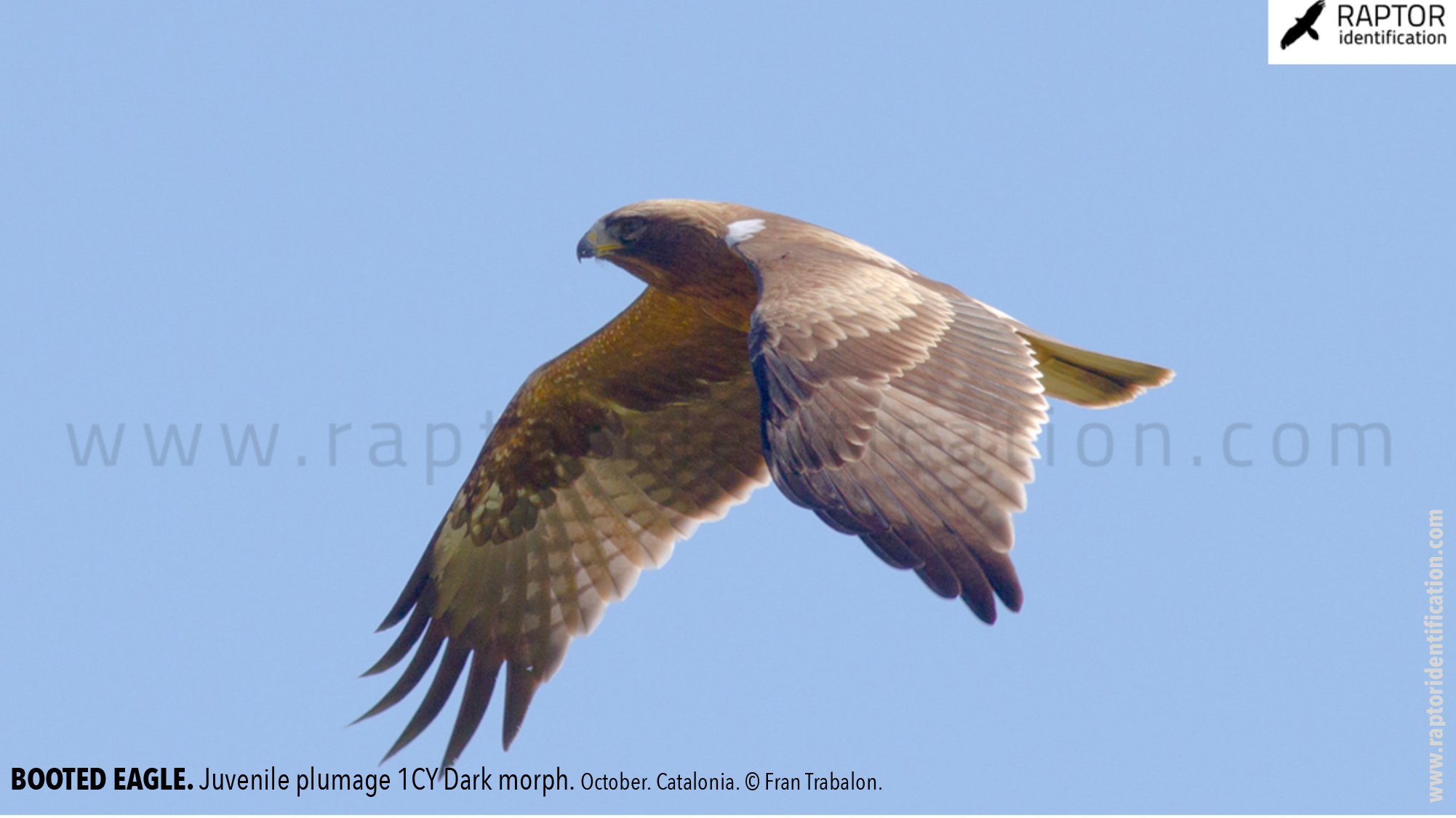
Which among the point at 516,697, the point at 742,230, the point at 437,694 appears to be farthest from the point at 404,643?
the point at 742,230

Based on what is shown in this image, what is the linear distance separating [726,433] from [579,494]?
3.17ft

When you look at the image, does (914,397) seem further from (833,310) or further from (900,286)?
(900,286)

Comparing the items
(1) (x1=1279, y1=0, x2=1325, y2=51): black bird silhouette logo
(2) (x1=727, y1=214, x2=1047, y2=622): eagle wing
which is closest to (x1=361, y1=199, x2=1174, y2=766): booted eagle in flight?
(2) (x1=727, y1=214, x2=1047, y2=622): eagle wing

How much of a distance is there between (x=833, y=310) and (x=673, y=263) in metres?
1.71

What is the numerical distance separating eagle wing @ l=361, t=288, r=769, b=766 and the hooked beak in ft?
1.14

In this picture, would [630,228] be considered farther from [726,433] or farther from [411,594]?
[411,594]

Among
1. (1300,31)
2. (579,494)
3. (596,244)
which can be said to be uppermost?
(1300,31)

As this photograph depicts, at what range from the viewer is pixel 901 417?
5.95 metres

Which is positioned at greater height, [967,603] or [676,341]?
[676,341]

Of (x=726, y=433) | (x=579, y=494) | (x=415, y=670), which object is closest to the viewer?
(x=415, y=670)

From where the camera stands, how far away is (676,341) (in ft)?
27.6

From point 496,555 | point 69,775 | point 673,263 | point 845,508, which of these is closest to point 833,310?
point 845,508

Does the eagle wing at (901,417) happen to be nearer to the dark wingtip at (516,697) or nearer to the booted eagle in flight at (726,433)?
the booted eagle in flight at (726,433)

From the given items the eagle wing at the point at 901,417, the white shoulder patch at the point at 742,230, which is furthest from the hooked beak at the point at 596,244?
the eagle wing at the point at 901,417
